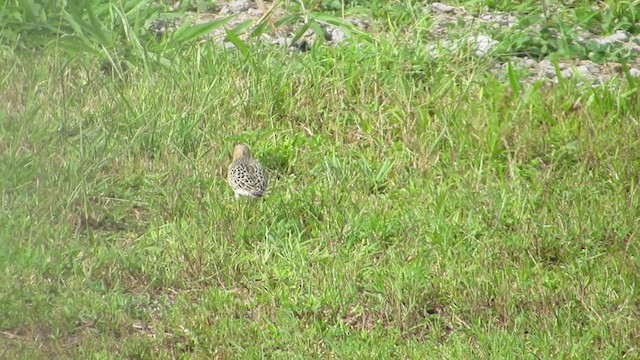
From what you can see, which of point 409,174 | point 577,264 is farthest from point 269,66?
point 577,264

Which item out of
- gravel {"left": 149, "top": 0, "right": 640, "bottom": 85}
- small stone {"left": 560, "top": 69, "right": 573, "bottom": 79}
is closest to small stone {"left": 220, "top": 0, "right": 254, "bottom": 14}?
gravel {"left": 149, "top": 0, "right": 640, "bottom": 85}

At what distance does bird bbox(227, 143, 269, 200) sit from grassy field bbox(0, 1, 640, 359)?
8 cm

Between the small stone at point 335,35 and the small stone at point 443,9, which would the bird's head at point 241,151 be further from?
the small stone at point 443,9

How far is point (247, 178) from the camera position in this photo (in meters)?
6.34

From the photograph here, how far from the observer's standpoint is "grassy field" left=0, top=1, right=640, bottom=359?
5543mm

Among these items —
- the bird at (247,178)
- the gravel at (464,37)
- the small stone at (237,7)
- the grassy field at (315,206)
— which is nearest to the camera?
the grassy field at (315,206)

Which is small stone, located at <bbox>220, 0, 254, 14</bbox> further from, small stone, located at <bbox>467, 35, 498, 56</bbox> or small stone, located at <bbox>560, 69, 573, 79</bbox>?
small stone, located at <bbox>560, 69, 573, 79</bbox>

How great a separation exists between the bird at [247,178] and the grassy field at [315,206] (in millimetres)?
77

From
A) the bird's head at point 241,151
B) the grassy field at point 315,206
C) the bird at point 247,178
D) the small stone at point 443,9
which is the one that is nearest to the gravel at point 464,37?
the small stone at point 443,9

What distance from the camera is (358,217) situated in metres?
6.32

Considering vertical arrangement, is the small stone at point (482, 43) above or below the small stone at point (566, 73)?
above

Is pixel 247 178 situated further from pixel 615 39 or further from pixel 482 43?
pixel 615 39

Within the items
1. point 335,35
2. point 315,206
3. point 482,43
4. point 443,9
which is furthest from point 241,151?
point 443,9

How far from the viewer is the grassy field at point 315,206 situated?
18.2 ft
